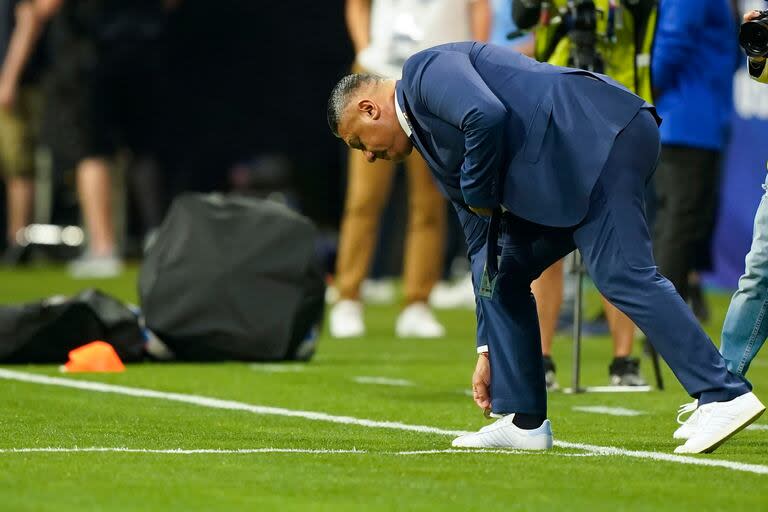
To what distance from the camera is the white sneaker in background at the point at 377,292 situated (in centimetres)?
1427

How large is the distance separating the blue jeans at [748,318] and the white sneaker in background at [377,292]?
7895 millimetres

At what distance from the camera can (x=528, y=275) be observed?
5.61 m

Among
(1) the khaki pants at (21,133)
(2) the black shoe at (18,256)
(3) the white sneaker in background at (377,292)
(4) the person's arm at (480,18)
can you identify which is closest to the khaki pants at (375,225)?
(4) the person's arm at (480,18)

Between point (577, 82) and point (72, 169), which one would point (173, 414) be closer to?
point (577, 82)

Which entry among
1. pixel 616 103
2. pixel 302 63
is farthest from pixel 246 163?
pixel 616 103

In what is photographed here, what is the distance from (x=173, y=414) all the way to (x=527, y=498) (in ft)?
7.50

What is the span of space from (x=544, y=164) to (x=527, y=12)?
88.6 inches

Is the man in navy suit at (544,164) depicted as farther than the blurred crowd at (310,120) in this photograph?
No

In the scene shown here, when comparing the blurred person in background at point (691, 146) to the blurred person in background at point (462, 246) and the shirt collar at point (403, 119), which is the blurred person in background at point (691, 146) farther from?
the shirt collar at point (403, 119)

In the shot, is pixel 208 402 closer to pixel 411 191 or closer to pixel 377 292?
pixel 411 191

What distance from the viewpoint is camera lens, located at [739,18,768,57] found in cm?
582

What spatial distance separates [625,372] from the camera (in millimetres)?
7852

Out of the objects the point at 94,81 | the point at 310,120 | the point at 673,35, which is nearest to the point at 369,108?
the point at 673,35

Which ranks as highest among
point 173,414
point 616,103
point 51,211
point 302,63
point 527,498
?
point 616,103
